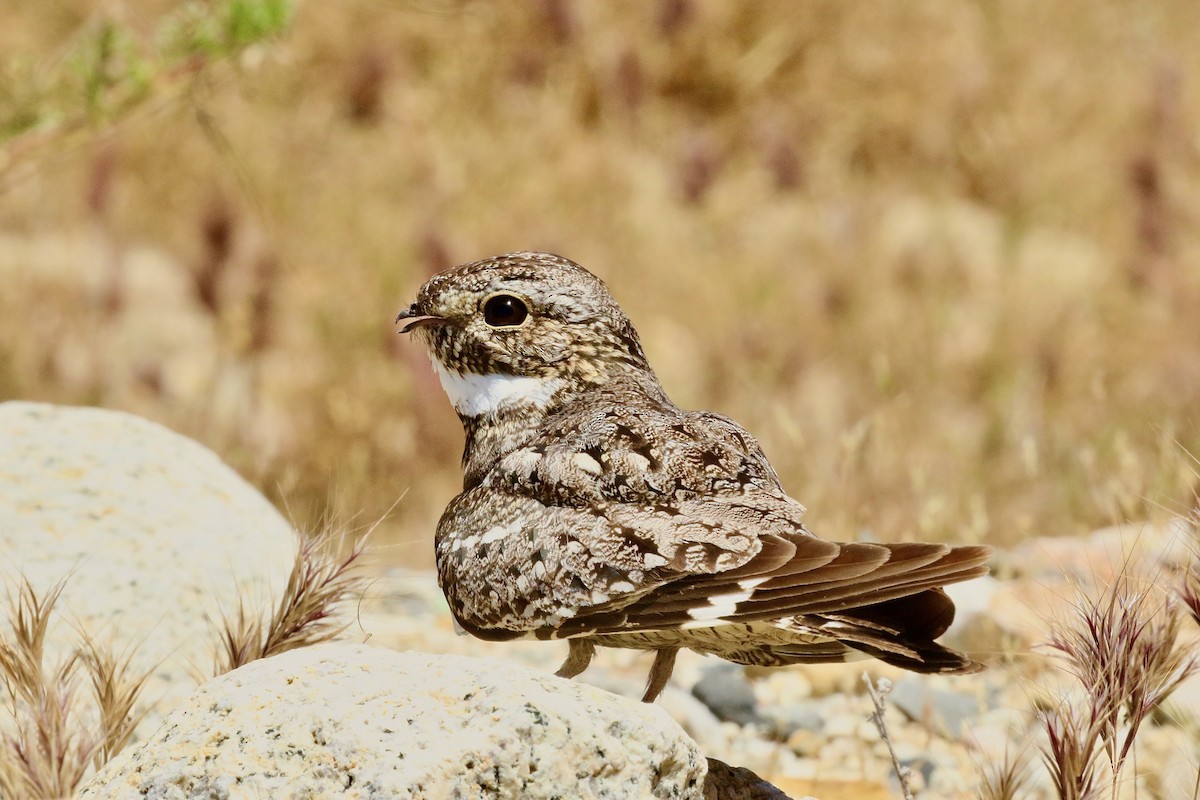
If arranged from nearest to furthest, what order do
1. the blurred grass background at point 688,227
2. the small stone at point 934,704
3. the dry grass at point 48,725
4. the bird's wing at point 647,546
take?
the dry grass at point 48,725 → the bird's wing at point 647,546 → the small stone at point 934,704 → the blurred grass background at point 688,227

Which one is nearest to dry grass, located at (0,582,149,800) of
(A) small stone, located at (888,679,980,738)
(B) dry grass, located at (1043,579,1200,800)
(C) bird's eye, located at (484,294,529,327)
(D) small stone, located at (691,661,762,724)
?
(C) bird's eye, located at (484,294,529,327)

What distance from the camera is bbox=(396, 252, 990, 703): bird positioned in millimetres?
2914

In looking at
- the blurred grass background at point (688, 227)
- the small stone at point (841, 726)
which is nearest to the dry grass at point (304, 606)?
the small stone at point (841, 726)

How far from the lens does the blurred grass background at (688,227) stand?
7922mm

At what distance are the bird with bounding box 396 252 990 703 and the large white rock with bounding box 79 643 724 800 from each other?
40 cm

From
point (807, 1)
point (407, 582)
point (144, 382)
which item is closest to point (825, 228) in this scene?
point (807, 1)

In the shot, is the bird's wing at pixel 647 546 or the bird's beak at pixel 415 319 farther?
the bird's beak at pixel 415 319

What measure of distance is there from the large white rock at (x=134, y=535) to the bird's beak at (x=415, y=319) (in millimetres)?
782

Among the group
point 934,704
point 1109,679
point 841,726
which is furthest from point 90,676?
point 934,704

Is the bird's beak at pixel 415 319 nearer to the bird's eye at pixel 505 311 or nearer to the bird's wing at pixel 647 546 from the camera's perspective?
the bird's eye at pixel 505 311

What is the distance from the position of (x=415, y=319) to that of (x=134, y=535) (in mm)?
1015

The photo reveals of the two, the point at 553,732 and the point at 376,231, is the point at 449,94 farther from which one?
the point at 553,732

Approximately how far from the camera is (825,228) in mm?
11562

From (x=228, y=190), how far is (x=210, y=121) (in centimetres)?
541
